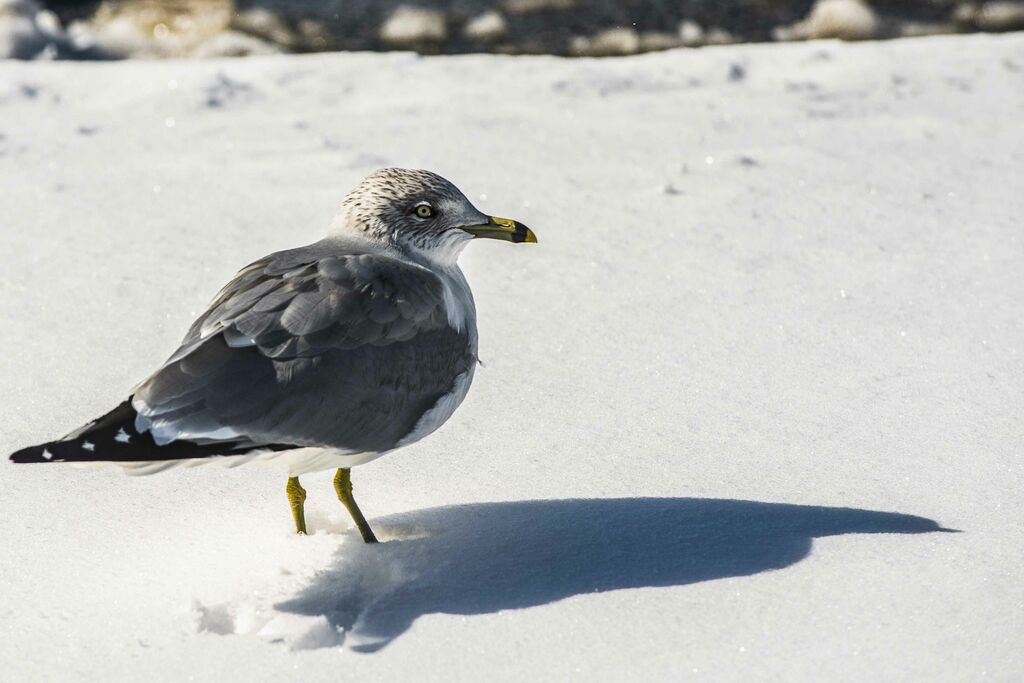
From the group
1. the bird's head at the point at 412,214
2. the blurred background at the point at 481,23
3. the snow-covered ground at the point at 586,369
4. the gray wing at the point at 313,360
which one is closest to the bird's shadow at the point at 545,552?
the snow-covered ground at the point at 586,369

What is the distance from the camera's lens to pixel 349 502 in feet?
10.2

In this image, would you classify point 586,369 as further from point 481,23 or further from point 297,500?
point 481,23

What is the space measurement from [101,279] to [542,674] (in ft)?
8.09

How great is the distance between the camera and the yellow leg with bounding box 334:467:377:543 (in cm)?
309

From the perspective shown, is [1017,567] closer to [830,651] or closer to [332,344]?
[830,651]

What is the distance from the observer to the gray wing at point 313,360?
2.73 metres

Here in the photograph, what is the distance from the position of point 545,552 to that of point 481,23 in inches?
171

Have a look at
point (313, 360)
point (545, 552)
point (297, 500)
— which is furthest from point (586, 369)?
point (313, 360)

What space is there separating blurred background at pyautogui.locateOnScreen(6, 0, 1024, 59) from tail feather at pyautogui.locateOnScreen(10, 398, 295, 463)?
4213 millimetres

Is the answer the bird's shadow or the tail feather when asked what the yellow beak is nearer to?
the bird's shadow

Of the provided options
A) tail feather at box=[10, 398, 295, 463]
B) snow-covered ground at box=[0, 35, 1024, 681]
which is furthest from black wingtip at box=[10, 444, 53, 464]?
snow-covered ground at box=[0, 35, 1024, 681]

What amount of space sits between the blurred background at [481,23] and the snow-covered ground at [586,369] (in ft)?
1.17

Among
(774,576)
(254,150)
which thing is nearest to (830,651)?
(774,576)

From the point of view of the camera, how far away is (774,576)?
114 inches
